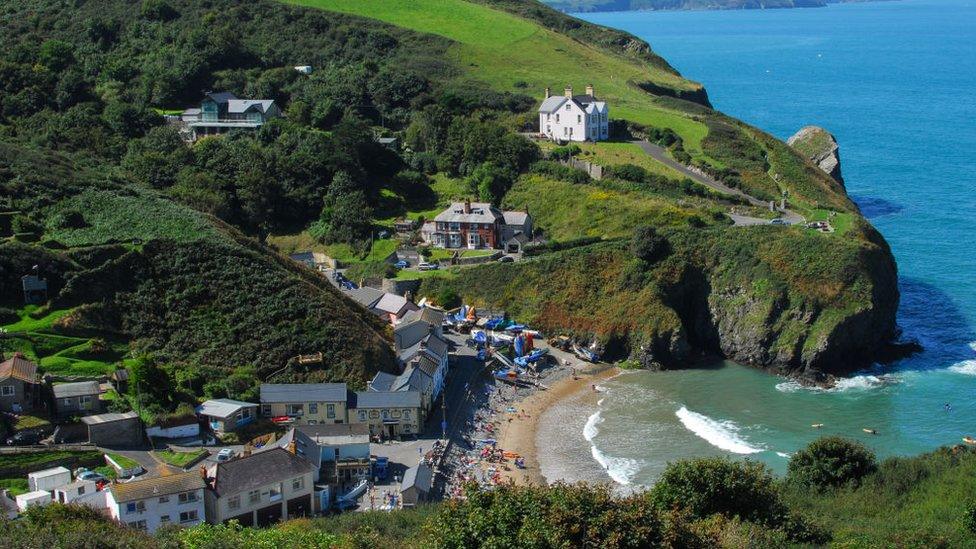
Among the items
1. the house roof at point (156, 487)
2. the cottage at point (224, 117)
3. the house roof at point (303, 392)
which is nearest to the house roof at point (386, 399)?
the house roof at point (303, 392)

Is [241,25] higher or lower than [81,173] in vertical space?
higher

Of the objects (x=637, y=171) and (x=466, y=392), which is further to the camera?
(x=637, y=171)

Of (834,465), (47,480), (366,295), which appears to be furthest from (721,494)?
(366,295)

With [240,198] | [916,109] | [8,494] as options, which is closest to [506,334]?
[240,198]

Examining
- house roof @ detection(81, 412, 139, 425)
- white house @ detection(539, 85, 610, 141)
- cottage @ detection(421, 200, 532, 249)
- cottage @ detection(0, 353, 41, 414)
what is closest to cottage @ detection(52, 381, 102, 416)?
house roof @ detection(81, 412, 139, 425)

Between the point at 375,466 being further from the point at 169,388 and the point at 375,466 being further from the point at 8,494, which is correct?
the point at 8,494

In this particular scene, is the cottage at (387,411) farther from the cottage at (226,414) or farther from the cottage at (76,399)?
the cottage at (76,399)

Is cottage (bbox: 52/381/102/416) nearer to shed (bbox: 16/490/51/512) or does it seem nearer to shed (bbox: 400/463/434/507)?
shed (bbox: 16/490/51/512)
